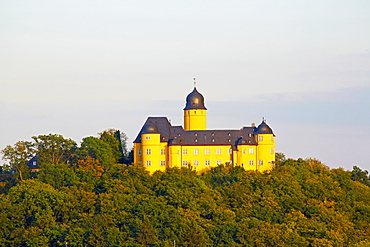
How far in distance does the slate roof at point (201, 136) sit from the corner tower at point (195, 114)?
194cm

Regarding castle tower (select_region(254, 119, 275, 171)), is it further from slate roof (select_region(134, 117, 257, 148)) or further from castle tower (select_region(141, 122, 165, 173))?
castle tower (select_region(141, 122, 165, 173))

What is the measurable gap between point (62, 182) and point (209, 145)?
665 inches

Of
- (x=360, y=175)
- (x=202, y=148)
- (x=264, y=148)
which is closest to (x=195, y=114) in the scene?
(x=202, y=148)

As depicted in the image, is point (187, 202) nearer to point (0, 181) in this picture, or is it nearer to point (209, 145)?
point (209, 145)

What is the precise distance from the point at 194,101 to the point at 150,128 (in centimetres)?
731

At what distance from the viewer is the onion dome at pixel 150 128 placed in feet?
360

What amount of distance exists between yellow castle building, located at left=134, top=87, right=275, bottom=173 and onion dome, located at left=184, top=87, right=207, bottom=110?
348 centimetres

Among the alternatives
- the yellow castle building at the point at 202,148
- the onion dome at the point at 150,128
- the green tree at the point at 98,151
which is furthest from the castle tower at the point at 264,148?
the green tree at the point at 98,151


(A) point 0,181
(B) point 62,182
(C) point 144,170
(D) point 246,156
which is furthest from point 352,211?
(A) point 0,181

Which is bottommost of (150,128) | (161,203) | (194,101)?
(161,203)

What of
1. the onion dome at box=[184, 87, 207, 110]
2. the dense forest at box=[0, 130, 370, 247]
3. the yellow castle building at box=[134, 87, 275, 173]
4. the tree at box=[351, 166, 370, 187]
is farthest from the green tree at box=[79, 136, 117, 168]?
the tree at box=[351, 166, 370, 187]

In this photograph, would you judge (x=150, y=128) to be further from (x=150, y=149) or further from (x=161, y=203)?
(x=161, y=203)

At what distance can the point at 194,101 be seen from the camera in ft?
375

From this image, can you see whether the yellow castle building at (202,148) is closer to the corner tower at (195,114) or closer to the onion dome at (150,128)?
the onion dome at (150,128)
